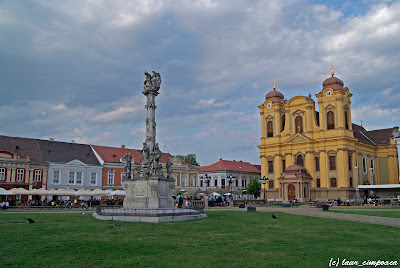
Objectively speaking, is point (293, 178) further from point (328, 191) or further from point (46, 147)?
point (46, 147)

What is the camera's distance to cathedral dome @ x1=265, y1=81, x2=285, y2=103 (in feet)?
214

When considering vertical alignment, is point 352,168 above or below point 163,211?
above

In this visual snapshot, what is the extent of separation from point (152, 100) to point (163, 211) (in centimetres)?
728

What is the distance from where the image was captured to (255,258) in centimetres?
895

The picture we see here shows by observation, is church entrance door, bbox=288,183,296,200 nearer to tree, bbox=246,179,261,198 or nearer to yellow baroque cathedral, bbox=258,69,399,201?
yellow baroque cathedral, bbox=258,69,399,201

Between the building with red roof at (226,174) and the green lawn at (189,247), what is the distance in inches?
2628

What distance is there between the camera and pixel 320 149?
192 feet

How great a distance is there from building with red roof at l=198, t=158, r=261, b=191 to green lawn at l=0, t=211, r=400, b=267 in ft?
219

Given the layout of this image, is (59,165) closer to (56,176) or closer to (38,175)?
(56,176)

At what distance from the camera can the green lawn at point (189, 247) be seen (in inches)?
336

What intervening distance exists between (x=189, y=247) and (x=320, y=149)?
5167 centimetres

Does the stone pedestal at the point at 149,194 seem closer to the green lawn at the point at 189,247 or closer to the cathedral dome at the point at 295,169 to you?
the green lawn at the point at 189,247

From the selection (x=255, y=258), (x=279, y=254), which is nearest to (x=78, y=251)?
(x=255, y=258)

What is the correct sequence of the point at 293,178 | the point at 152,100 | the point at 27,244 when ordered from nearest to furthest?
the point at 27,244 < the point at 152,100 < the point at 293,178
